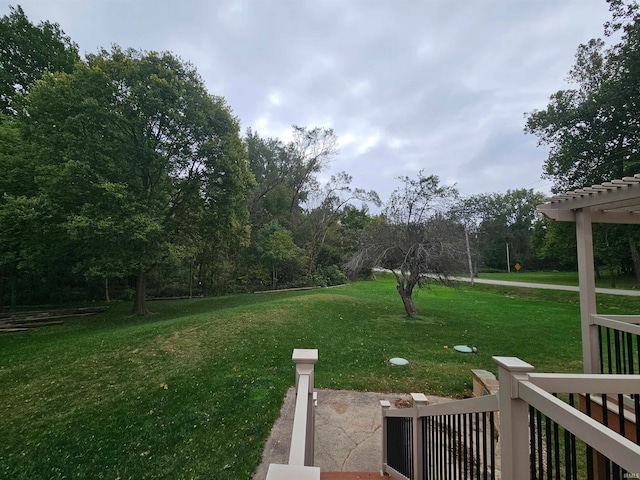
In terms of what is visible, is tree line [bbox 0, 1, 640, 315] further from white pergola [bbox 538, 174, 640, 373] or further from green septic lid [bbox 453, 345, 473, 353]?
white pergola [bbox 538, 174, 640, 373]

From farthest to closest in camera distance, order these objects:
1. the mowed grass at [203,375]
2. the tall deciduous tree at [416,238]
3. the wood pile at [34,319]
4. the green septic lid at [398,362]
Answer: the wood pile at [34,319]
the tall deciduous tree at [416,238]
the green septic lid at [398,362]
the mowed grass at [203,375]

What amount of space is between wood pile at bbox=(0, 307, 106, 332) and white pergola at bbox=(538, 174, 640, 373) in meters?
15.6

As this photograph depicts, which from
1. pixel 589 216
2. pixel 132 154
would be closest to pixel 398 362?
pixel 589 216

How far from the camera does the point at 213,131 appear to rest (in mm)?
11445

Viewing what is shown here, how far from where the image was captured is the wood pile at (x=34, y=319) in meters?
10.3

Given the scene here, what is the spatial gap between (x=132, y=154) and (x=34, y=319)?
26.9ft

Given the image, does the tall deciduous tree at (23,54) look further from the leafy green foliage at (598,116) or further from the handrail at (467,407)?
the leafy green foliage at (598,116)

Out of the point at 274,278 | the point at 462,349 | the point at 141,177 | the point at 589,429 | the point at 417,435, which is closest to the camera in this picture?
the point at 589,429

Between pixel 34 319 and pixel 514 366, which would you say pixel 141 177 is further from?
pixel 514 366

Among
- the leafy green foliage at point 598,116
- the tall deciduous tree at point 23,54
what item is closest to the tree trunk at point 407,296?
the leafy green foliage at point 598,116

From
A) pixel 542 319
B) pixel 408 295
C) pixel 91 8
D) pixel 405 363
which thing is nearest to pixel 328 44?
pixel 91 8

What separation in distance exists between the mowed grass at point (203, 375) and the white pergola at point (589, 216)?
2007mm

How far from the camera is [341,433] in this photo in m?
3.48

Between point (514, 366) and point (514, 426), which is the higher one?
point (514, 366)
